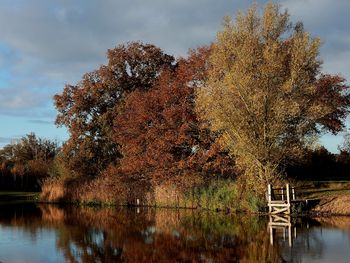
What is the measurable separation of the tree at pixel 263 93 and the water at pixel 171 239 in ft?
15.1

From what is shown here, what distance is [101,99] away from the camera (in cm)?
4631

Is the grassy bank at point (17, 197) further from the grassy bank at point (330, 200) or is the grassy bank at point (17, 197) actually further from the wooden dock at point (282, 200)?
the grassy bank at point (330, 200)

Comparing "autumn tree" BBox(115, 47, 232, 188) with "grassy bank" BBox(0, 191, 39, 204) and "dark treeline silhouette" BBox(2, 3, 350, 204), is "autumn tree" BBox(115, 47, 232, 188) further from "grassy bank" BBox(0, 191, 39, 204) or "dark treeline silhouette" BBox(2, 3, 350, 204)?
"grassy bank" BBox(0, 191, 39, 204)

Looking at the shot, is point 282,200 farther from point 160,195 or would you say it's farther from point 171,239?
point 160,195

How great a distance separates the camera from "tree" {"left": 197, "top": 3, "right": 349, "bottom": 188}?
30328 mm

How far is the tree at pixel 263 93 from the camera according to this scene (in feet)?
99.5

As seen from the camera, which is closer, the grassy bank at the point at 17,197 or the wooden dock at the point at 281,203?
the wooden dock at the point at 281,203

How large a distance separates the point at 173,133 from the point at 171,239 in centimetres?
1580

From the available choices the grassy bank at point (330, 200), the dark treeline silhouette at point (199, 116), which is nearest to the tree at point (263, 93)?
the dark treeline silhouette at point (199, 116)

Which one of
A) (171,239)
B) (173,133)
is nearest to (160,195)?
(173,133)

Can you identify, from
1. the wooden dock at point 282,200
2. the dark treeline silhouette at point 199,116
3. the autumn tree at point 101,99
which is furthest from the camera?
the autumn tree at point 101,99

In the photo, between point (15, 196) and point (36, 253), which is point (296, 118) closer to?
point (36, 253)

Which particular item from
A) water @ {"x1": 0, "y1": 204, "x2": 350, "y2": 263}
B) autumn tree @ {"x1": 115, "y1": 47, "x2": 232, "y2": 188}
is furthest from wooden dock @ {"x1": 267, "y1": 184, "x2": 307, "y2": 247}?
autumn tree @ {"x1": 115, "y1": 47, "x2": 232, "y2": 188}

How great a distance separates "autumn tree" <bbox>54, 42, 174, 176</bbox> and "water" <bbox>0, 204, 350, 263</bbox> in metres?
14.7
